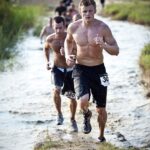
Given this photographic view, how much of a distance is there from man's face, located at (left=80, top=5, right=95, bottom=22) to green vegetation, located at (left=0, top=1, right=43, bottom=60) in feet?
27.5

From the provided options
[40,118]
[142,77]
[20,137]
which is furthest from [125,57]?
[20,137]

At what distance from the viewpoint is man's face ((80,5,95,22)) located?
689 cm

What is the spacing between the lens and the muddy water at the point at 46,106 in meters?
8.28

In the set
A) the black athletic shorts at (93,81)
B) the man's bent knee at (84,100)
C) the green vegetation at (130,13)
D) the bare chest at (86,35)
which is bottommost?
the green vegetation at (130,13)

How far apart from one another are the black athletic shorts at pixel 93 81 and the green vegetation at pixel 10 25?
8159 millimetres

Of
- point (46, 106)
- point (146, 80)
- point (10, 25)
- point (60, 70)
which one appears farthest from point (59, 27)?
point (10, 25)

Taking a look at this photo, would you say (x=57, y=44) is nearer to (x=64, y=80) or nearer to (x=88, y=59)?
(x=64, y=80)

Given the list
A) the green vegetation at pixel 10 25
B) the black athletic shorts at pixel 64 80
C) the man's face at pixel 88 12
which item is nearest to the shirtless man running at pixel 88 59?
the man's face at pixel 88 12

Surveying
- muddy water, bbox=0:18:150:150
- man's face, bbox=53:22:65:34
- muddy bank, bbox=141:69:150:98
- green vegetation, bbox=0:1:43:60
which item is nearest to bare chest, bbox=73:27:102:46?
man's face, bbox=53:22:65:34

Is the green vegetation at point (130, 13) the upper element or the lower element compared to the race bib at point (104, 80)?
lower

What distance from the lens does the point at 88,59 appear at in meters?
7.21

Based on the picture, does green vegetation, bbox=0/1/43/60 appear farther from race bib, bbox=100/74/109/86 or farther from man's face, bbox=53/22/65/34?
race bib, bbox=100/74/109/86

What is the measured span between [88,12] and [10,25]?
13454mm

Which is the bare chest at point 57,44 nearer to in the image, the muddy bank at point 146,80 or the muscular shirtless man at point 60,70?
the muscular shirtless man at point 60,70
